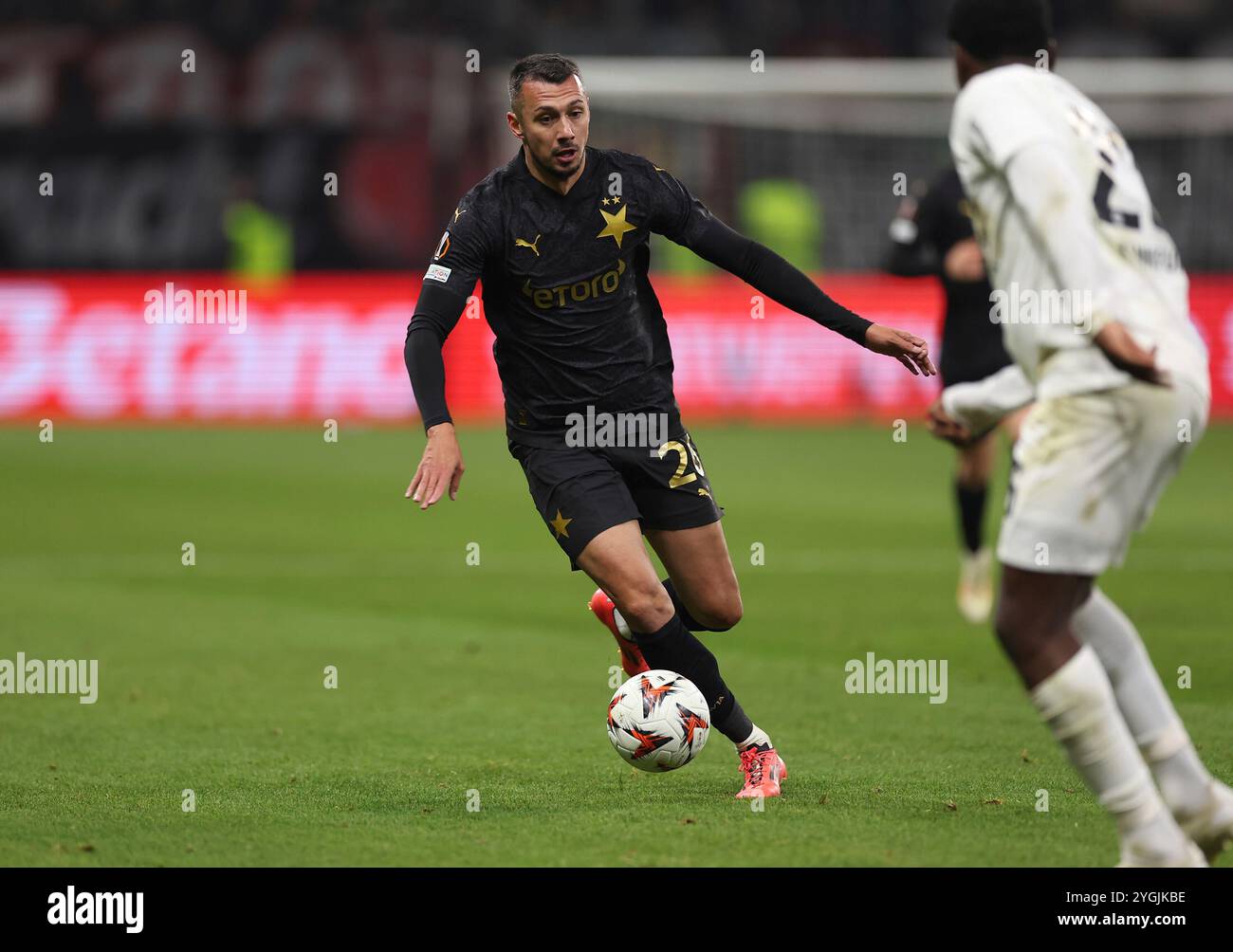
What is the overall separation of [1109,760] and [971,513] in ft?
20.9

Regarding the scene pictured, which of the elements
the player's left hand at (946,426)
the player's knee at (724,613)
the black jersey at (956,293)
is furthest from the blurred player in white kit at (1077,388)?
the black jersey at (956,293)

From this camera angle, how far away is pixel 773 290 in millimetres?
6250

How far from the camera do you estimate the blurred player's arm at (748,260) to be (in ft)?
20.0

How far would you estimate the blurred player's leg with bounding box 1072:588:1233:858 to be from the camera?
469 cm

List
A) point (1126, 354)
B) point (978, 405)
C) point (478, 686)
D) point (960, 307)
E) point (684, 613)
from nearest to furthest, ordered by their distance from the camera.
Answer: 1. point (1126, 354)
2. point (978, 405)
3. point (684, 613)
4. point (478, 686)
5. point (960, 307)

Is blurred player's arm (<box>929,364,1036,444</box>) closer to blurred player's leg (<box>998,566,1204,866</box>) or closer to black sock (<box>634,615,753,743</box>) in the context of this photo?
blurred player's leg (<box>998,566,1204,866</box>)

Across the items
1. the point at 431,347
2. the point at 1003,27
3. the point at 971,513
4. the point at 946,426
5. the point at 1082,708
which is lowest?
the point at 1082,708

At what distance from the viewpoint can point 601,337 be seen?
6402mm

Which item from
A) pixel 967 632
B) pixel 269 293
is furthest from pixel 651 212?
pixel 269 293

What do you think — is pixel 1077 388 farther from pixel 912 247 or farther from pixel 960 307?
pixel 960 307

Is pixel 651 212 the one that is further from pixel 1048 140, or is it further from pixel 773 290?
pixel 1048 140

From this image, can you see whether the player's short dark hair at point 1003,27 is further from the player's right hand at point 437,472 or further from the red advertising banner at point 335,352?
the red advertising banner at point 335,352

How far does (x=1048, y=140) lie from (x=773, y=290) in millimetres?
1866

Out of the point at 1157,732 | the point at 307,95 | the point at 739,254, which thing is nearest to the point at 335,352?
the point at 307,95
